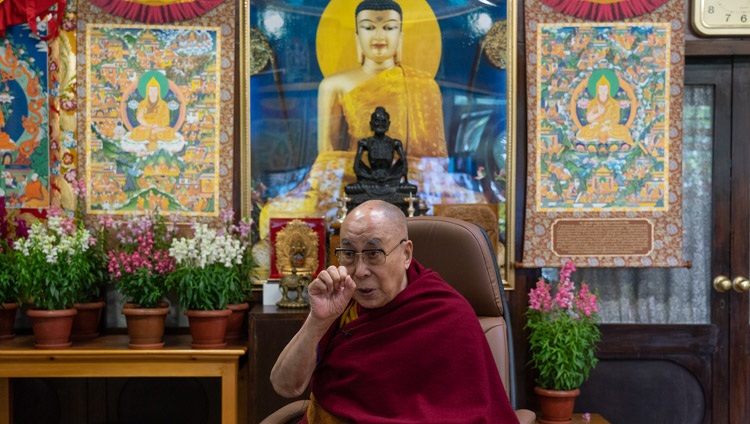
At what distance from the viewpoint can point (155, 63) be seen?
142 inches

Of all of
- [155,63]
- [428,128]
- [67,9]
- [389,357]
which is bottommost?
[389,357]

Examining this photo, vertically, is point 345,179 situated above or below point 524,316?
above

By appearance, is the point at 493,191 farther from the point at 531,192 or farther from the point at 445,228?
the point at 445,228

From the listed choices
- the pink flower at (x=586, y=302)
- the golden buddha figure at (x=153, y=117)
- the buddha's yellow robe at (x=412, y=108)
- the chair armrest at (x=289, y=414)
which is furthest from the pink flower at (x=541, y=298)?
the golden buddha figure at (x=153, y=117)

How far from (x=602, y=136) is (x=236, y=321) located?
1994 mm

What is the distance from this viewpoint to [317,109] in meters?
3.69

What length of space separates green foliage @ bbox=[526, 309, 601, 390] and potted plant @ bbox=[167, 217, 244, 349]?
1424 mm

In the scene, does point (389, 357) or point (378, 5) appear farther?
point (378, 5)

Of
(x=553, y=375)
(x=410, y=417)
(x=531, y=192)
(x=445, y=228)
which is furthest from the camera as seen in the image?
(x=531, y=192)

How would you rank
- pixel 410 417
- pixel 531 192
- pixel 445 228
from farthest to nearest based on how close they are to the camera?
pixel 531 192 < pixel 445 228 < pixel 410 417

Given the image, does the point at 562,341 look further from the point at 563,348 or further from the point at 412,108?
the point at 412,108

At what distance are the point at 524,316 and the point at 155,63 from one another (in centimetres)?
221

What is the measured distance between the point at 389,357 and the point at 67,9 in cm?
258

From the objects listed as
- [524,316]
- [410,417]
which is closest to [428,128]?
[524,316]
